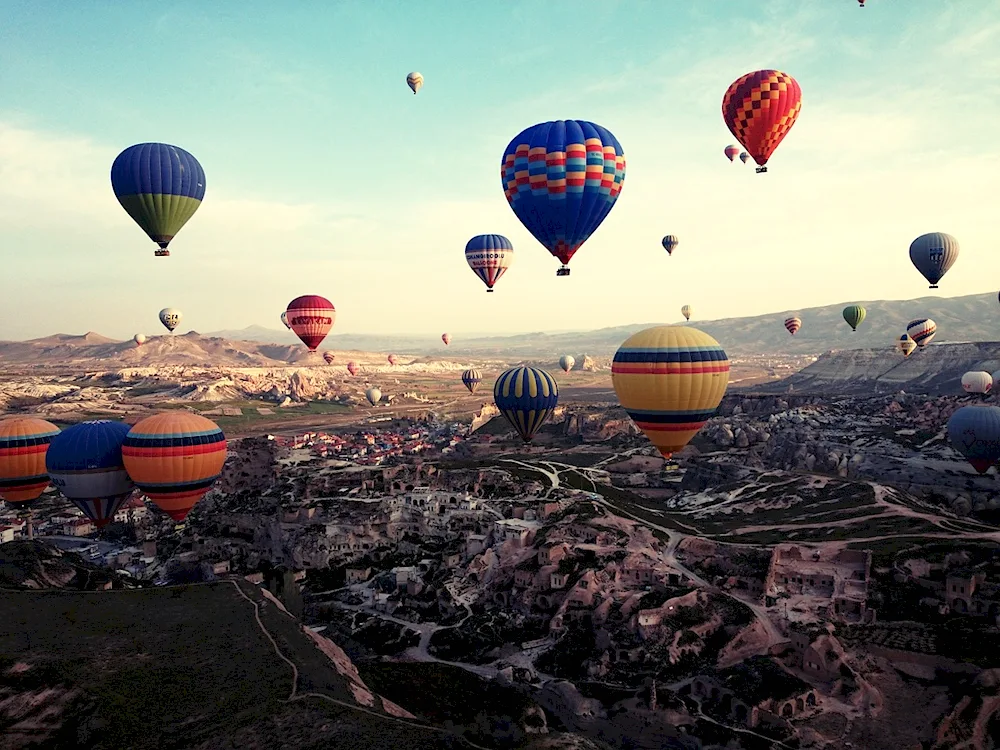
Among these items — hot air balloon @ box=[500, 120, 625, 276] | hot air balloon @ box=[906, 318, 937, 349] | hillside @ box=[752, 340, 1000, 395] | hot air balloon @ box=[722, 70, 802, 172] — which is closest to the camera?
hot air balloon @ box=[500, 120, 625, 276]

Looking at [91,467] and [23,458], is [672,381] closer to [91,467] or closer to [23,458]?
[91,467]

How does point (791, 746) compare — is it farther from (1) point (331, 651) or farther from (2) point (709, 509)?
(2) point (709, 509)

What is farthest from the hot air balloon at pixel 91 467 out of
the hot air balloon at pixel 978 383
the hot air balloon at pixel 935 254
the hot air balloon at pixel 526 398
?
the hot air balloon at pixel 978 383

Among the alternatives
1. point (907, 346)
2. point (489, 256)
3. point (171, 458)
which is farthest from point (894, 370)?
point (171, 458)

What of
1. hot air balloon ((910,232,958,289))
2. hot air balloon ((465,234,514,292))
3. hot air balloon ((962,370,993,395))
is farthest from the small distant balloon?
hot air balloon ((465,234,514,292))

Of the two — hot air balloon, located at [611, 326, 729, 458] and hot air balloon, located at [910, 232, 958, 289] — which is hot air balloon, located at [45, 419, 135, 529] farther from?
hot air balloon, located at [910, 232, 958, 289]

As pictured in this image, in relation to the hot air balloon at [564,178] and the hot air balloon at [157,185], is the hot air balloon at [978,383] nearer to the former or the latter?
the hot air balloon at [564,178]

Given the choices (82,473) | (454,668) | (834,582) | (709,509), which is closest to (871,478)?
(709,509)
